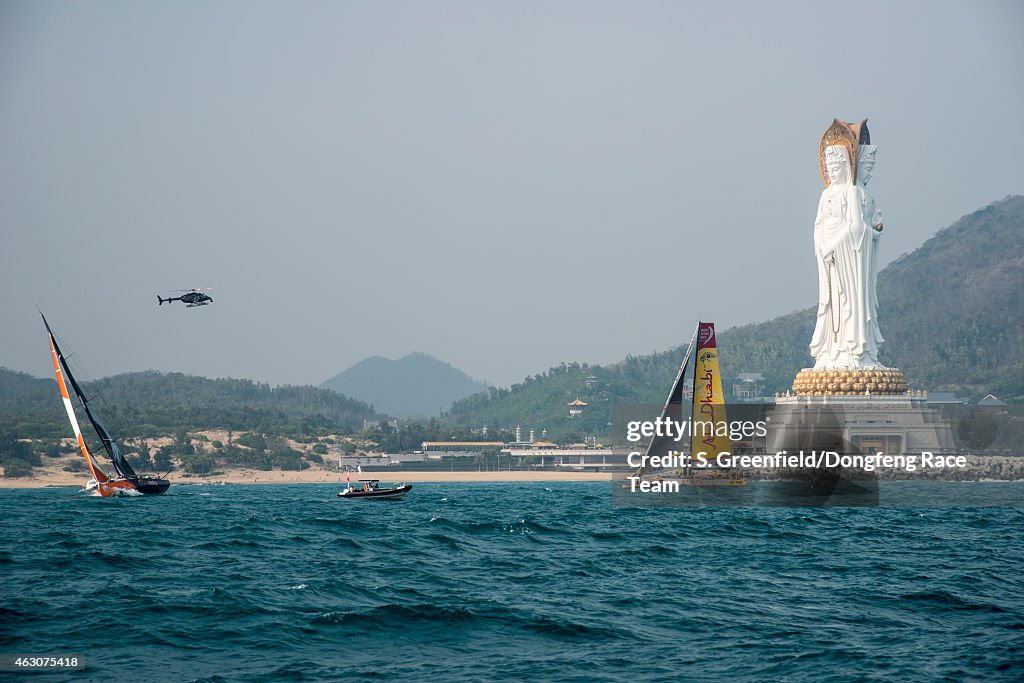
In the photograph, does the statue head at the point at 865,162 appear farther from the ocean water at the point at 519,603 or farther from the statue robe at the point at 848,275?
the ocean water at the point at 519,603

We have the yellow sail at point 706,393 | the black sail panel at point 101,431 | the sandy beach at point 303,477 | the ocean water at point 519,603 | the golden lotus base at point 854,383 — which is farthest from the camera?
the sandy beach at point 303,477

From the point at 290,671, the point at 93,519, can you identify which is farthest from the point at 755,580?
the point at 93,519

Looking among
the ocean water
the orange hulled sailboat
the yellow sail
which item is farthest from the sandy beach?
the ocean water

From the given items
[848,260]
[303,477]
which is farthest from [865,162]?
[303,477]

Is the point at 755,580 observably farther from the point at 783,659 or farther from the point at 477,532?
the point at 477,532

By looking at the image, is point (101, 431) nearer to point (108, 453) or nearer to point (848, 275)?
point (108, 453)

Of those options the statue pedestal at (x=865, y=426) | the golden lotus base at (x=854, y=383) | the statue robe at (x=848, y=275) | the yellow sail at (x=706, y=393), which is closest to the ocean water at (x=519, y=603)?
the yellow sail at (x=706, y=393)

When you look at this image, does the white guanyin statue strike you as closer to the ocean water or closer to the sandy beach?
the ocean water
